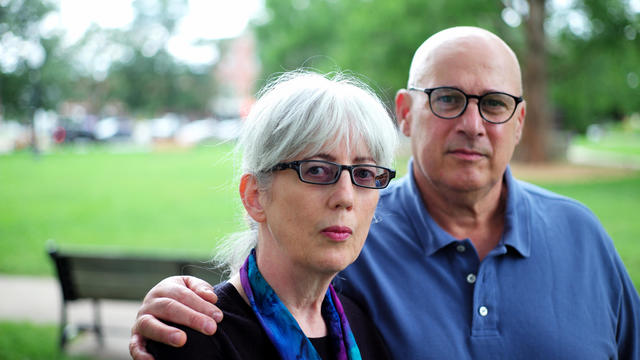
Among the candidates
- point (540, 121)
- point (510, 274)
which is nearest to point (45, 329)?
point (510, 274)

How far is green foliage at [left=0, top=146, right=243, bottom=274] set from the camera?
32.0 ft

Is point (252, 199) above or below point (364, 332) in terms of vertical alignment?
above

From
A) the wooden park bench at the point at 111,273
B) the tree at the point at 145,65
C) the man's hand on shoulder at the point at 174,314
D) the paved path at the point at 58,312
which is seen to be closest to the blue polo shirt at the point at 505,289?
the man's hand on shoulder at the point at 174,314

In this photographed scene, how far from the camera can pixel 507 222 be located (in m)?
2.50

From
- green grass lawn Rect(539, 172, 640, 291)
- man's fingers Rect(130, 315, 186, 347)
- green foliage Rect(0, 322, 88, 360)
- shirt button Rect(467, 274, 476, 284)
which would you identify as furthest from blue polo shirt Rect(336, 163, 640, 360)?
green grass lawn Rect(539, 172, 640, 291)

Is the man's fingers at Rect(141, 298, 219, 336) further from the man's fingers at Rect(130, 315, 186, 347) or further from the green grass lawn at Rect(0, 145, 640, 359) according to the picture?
the green grass lawn at Rect(0, 145, 640, 359)

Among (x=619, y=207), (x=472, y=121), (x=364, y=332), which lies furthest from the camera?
(x=619, y=207)

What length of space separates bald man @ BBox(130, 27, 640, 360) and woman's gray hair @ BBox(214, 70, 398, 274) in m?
0.51

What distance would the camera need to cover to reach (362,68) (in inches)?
826

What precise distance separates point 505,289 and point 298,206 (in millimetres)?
996

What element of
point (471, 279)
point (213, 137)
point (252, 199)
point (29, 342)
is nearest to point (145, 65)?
point (213, 137)

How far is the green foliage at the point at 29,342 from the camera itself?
5242 millimetres

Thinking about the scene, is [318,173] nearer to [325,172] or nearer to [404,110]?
[325,172]

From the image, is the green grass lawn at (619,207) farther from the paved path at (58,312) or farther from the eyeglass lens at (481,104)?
the paved path at (58,312)
